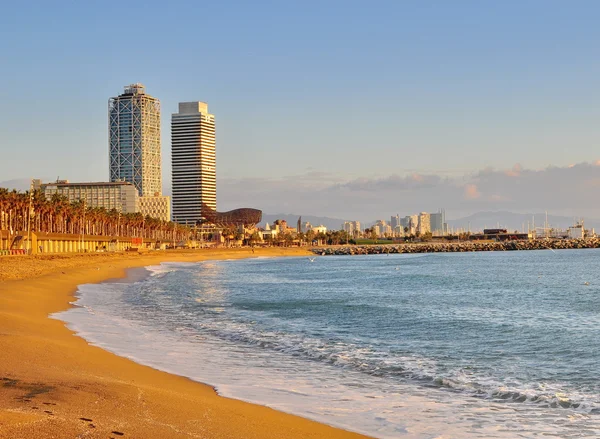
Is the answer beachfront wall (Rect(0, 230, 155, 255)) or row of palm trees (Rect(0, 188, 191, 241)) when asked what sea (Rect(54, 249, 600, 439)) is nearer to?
beachfront wall (Rect(0, 230, 155, 255))

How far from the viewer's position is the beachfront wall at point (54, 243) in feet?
304

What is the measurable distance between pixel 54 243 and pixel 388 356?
359 feet

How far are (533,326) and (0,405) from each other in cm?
2222

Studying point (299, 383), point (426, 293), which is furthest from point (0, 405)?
point (426, 293)

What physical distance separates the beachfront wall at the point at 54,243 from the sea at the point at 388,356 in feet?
194

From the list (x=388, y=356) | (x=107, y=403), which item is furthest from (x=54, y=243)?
(x=107, y=403)

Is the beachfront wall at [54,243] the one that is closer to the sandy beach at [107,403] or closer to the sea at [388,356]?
the sea at [388,356]

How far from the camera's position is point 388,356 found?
19500mm

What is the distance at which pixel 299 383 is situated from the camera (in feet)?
49.7

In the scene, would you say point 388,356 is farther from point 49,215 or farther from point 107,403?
point 49,215

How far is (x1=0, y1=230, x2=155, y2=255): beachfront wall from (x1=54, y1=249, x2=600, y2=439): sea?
194 ft

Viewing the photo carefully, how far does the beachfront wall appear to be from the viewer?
3649 inches

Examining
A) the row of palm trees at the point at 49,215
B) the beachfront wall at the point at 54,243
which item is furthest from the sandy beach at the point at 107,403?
the row of palm trees at the point at 49,215

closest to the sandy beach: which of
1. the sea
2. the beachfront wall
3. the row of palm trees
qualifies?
the sea
